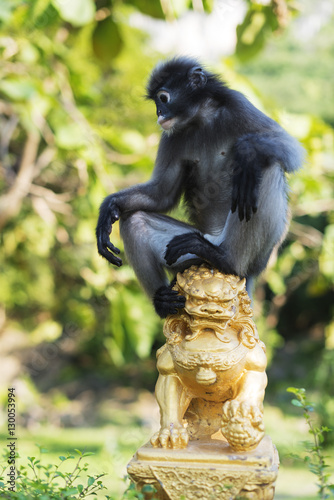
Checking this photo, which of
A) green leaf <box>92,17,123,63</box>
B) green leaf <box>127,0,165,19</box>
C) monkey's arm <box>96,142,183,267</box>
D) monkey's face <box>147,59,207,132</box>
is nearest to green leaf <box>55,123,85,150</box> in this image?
green leaf <box>92,17,123,63</box>

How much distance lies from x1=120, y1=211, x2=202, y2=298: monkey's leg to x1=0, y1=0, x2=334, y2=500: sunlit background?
1165 millimetres

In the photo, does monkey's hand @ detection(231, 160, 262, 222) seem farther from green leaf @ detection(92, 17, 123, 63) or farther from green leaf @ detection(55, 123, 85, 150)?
green leaf @ detection(92, 17, 123, 63)

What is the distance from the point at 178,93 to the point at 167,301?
1.25 meters

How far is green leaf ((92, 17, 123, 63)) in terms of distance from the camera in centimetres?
539

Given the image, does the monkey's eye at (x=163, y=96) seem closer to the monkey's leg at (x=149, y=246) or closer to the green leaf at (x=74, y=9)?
the monkey's leg at (x=149, y=246)

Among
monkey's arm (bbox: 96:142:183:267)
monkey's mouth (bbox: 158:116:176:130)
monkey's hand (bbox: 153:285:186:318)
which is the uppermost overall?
monkey's mouth (bbox: 158:116:176:130)

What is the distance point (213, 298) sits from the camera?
2893 mm

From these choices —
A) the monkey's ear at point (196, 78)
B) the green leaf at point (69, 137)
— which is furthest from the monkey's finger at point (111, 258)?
the green leaf at point (69, 137)

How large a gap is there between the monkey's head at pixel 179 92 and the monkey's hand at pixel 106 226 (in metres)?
0.56

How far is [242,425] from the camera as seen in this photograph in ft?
8.97

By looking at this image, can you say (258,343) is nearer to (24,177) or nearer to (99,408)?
(24,177)

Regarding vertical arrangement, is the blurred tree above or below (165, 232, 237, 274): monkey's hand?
above

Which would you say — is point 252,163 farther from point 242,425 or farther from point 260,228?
point 242,425

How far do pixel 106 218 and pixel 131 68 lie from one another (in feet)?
20.3
